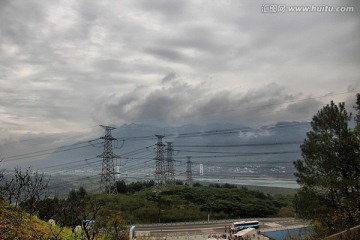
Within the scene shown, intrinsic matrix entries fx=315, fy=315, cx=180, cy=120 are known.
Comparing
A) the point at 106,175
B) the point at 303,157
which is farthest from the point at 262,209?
the point at 303,157

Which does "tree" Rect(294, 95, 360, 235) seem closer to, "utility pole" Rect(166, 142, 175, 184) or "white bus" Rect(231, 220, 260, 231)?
"white bus" Rect(231, 220, 260, 231)

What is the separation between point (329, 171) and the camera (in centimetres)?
2294

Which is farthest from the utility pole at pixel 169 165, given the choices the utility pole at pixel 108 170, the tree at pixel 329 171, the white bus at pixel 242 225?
the tree at pixel 329 171

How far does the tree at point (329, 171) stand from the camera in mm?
21484

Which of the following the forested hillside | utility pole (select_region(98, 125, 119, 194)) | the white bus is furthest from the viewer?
utility pole (select_region(98, 125, 119, 194))

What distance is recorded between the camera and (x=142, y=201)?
55.6m

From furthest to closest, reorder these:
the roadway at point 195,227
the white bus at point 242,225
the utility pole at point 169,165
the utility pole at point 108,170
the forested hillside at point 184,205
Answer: the utility pole at point 169,165
the utility pole at point 108,170
the forested hillside at point 184,205
the white bus at point 242,225
the roadway at point 195,227

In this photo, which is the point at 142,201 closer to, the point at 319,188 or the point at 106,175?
the point at 106,175

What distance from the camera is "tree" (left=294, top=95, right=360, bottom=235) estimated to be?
21.5m

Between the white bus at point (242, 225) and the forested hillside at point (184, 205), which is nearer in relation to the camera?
the white bus at point (242, 225)

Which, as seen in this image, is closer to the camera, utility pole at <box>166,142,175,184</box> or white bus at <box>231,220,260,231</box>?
white bus at <box>231,220,260,231</box>

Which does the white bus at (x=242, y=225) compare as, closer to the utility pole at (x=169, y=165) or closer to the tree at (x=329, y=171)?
the tree at (x=329, y=171)

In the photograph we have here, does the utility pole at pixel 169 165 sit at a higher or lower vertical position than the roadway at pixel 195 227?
higher

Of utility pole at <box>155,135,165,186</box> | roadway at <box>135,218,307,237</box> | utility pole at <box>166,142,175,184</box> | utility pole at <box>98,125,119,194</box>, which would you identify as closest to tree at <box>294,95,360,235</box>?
roadway at <box>135,218,307,237</box>
